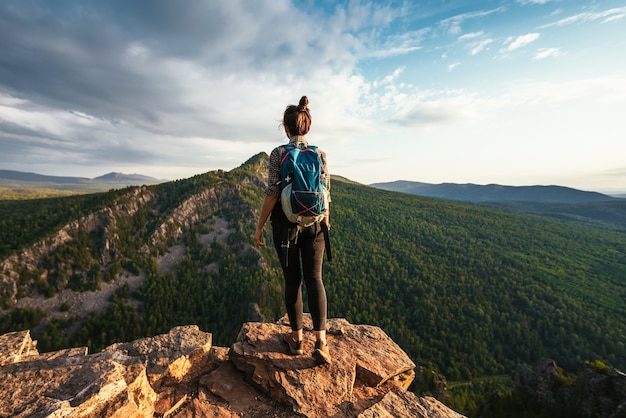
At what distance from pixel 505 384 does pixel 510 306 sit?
52006mm

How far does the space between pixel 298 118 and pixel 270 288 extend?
382 feet

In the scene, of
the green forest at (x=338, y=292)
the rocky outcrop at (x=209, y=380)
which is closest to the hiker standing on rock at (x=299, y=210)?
the rocky outcrop at (x=209, y=380)

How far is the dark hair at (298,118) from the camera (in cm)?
636

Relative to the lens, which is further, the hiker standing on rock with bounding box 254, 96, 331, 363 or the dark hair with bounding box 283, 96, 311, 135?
the dark hair with bounding box 283, 96, 311, 135

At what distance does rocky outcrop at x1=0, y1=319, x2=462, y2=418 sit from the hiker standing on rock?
0.88 metres

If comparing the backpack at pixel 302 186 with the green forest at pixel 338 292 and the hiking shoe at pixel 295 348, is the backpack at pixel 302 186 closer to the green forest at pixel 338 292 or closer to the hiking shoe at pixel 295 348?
the hiking shoe at pixel 295 348

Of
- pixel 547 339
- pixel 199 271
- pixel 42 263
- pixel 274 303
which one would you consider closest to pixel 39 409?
pixel 274 303

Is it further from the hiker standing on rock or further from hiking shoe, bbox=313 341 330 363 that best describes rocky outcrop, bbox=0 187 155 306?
the hiker standing on rock

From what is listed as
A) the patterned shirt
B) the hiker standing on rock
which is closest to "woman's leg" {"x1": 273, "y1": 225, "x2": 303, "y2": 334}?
the hiker standing on rock

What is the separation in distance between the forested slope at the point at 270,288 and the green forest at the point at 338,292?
519mm

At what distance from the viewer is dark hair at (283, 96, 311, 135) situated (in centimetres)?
636

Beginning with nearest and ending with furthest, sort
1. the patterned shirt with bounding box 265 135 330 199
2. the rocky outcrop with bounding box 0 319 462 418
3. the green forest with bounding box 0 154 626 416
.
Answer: the rocky outcrop with bounding box 0 319 462 418
the patterned shirt with bounding box 265 135 330 199
the green forest with bounding box 0 154 626 416

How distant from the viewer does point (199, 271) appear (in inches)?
4983

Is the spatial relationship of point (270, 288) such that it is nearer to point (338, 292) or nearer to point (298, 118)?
point (338, 292)
